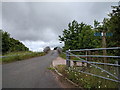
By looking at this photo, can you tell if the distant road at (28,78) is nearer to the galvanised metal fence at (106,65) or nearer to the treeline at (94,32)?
the galvanised metal fence at (106,65)

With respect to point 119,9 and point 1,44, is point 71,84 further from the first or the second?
point 1,44

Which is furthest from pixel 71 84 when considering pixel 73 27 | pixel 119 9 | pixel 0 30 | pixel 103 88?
pixel 0 30

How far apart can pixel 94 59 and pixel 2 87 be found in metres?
4.65

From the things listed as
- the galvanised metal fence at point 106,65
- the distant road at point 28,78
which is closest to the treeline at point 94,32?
the galvanised metal fence at point 106,65

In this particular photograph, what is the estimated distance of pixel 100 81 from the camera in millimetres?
4422

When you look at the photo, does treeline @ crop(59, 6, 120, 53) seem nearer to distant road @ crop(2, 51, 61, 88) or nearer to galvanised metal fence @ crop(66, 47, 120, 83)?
galvanised metal fence @ crop(66, 47, 120, 83)

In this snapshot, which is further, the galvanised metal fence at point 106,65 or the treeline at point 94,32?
the treeline at point 94,32

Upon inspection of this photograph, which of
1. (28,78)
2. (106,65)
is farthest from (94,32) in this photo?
(28,78)

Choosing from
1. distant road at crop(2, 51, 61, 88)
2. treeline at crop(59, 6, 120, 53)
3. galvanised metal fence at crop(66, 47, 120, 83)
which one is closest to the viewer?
galvanised metal fence at crop(66, 47, 120, 83)

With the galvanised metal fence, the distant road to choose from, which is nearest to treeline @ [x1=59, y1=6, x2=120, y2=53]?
the galvanised metal fence

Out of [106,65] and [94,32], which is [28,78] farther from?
[94,32]

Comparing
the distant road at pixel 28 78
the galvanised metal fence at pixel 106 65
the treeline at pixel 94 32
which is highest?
the treeline at pixel 94 32

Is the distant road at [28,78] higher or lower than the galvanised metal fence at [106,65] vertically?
lower

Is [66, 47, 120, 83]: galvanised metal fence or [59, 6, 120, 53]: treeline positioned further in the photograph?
[59, 6, 120, 53]: treeline
